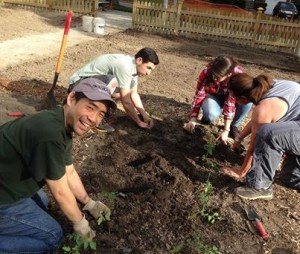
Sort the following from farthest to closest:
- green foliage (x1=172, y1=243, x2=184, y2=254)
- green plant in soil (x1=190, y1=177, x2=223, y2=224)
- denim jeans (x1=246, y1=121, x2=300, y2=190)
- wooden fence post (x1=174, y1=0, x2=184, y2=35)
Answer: wooden fence post (x1=174, y1=0, x2=184, y2=35) → denim jeans (x1=246, y1=121, x2=300, y2=190) → green plant in soil (x1=190, y1=177, x2=223, y2=224) → green foliage (x1=172, y1=243, x2=184, y2=254)

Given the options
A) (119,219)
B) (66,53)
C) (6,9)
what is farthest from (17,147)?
(6,9)

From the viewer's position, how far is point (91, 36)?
11039 mm

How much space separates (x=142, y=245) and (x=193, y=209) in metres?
0.63

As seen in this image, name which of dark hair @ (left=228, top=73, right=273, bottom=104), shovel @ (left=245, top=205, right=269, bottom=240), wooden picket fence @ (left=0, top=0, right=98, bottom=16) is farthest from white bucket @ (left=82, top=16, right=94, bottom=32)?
shovel @ (left=245, top=205, right=269, bottom=240)

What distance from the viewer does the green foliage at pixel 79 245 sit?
2582 millimetres

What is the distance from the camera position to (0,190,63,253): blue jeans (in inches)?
96.7

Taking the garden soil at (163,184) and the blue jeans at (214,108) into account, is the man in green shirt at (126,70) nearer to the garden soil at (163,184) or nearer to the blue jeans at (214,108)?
the garden soil at (163,184)

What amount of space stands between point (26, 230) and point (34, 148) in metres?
0.69

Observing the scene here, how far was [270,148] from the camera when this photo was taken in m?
3.43

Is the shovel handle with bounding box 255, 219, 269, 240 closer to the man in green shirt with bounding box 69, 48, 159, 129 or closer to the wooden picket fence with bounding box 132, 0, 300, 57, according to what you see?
the man in green shirt with bounding box 69, 48, 159, 129

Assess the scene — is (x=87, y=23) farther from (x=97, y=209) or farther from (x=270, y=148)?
(x=97, y=209)

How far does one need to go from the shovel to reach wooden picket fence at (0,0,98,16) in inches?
478

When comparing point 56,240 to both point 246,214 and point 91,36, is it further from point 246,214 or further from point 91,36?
point 91,36

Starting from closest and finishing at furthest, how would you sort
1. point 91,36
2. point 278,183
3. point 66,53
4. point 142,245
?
point 142,245 → point 278,183 → point 66,53 → point 91,36
